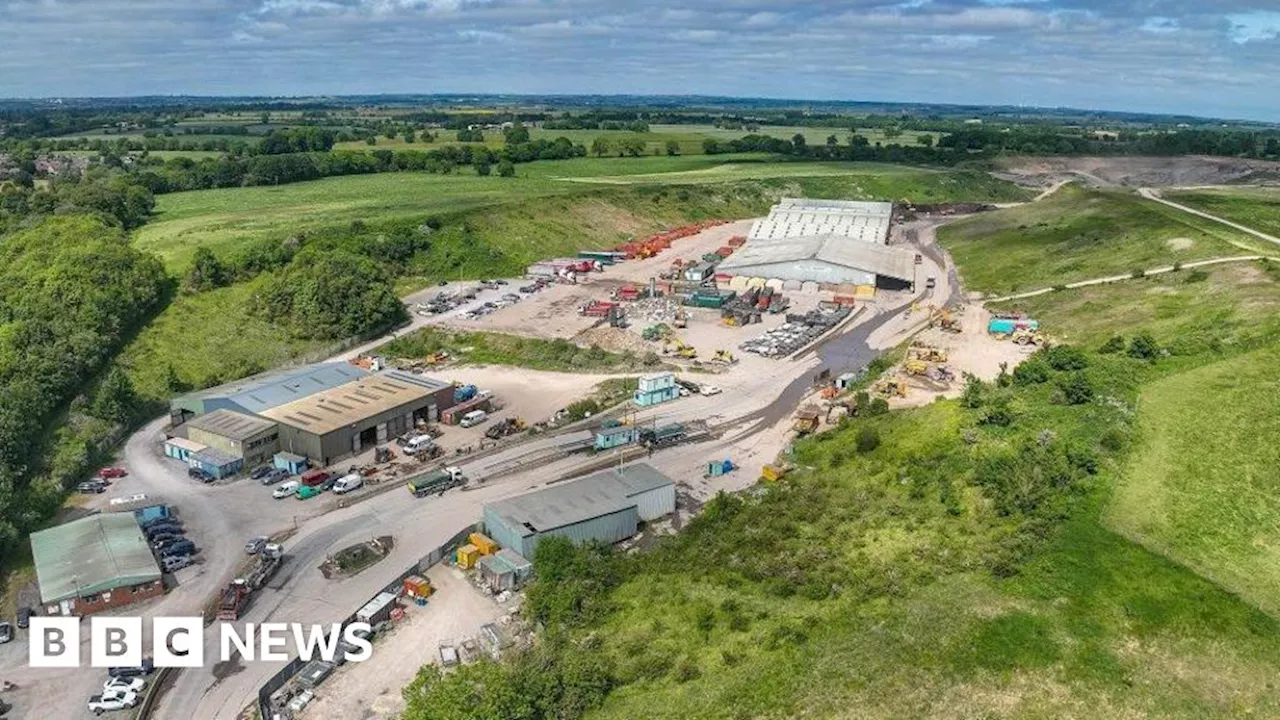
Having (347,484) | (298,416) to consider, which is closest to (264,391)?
(298,416)

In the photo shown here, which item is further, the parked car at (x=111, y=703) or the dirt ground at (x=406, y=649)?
the dirt ground at (x=406, y=649)

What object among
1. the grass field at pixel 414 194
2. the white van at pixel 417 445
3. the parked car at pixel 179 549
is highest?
the grass field at pixel 414 194

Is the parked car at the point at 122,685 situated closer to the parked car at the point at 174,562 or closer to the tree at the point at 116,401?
the parked car at the point at 174,562

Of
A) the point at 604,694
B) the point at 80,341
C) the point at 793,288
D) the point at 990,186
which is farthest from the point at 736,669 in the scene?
the point at 990,186

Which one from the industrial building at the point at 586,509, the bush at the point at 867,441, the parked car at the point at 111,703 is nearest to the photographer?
the parked car at the point at 111,703

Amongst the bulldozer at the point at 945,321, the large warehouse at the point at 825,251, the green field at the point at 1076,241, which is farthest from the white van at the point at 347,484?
the green field at the point at 1076,241

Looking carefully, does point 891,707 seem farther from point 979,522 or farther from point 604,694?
point 979,522

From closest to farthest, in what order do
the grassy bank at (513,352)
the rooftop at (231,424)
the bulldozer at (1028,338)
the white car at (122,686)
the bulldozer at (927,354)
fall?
the white car at (122,686)
the rooftop at (231,424)
the bulldozer at (927,354)
the grassy bank at (513,352)
the bulldozer at (1028,338)

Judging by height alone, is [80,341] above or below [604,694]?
above
